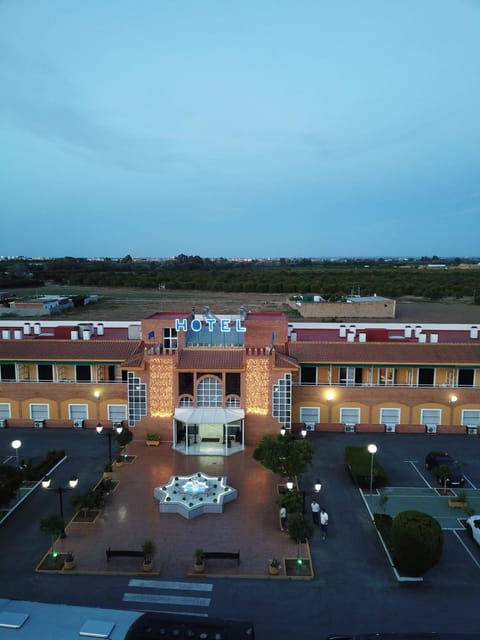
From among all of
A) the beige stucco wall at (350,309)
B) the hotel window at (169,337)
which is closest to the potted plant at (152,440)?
the hotel window at (169,337)

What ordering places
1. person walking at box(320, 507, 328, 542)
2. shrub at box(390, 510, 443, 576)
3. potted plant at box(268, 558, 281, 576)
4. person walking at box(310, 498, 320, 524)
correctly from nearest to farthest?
shrub at box(390, 510, 443, 576)
potted plant at box(268, 558, 281, 576)
person walking at box(320, 507, 328, 542)
person walking at box(310, 498, 320, 524)

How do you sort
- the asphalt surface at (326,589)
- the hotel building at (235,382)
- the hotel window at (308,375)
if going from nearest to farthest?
1. the asphalt surface at (326,589)
2. the hotel building at (235,382)
3. the hotel window at (308,375)

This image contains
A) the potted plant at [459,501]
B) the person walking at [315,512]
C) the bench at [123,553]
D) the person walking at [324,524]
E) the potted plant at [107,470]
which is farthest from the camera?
the potted plant at [107,470]

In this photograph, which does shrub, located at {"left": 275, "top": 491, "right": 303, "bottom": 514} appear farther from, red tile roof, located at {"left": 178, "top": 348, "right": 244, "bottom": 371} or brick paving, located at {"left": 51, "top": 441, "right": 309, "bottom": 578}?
red tile roof, located at {"left": 178, "top": 348, "right": 244, "bottom": 371}

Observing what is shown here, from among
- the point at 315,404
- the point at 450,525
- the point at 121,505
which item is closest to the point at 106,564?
the point at 121,505

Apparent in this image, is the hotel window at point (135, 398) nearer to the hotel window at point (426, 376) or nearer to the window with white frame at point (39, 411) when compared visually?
the window with white frame at point (39, 411)

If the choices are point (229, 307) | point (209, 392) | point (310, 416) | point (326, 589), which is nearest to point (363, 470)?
point (310, 416)

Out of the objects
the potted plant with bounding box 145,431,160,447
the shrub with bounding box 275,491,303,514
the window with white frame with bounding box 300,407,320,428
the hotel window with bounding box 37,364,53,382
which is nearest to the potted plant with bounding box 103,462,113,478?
the potted plant with bounding box 145,431,160,447

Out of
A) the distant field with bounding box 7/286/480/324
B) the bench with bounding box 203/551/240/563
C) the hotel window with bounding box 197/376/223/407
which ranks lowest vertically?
the bench with bounding box 203/551/240/563

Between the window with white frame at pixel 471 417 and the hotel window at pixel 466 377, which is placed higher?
the hotel window at pixel 466 377
